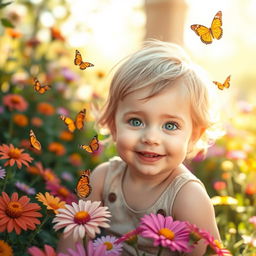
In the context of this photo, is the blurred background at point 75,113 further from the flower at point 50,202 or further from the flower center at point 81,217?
the flower center at point 81,217

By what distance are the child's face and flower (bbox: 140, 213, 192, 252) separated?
27 centimetres

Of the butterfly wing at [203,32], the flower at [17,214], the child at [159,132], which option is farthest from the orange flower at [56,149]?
the butterfly wing at [203,32]

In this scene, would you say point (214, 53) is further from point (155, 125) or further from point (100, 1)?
point (155, 125)

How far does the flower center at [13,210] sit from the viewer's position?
124cm

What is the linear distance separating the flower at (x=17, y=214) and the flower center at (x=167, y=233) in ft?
1.02

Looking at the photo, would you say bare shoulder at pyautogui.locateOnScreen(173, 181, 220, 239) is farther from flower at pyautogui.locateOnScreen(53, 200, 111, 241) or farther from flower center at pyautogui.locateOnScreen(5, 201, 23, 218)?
flower center at pyautogui.locateOnScreen(5, 201, 23, 218)

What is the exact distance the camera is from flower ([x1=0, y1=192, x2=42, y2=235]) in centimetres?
122

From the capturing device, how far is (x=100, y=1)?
15.2 feet

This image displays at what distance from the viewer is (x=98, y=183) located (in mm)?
1646

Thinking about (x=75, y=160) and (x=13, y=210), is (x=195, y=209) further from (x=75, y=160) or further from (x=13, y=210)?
(x=75, y=160)

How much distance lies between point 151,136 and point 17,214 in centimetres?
40

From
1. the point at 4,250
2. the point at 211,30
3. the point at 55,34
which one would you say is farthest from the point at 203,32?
the point at 55,34

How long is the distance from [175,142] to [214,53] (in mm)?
6252

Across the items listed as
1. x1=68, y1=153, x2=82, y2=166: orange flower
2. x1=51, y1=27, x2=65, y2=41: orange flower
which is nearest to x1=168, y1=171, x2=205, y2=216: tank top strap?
x1=68, y1=153, x2=82, y2=166: orange flower
